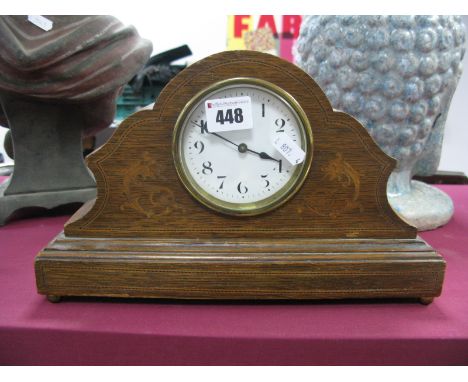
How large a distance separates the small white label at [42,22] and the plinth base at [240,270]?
60cm

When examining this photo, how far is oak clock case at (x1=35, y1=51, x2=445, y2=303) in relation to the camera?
804 millimetres

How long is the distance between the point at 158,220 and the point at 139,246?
6 cm

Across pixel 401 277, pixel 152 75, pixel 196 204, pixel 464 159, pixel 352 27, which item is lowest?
pixel 464 159

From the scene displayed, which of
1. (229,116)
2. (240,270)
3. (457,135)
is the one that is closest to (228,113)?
(229,116)

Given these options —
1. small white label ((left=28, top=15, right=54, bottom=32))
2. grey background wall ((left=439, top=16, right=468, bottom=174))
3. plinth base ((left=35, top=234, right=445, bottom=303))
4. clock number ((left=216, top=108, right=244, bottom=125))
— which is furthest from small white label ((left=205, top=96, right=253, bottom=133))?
grey background wall ((left=439, top=16, right=468, bottom=174))

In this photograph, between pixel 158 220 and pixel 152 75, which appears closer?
pixel 158 220

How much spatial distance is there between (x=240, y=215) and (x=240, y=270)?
0.35ft

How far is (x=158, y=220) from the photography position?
2.76 ft

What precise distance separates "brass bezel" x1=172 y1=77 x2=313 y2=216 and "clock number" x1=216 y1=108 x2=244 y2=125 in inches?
1.8

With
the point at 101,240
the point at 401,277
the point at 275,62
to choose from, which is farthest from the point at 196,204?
the point at 401,277

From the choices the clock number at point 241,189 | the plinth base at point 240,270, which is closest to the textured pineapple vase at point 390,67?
the plinth base at point 240,270

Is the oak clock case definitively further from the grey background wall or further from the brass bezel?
the grey background wall

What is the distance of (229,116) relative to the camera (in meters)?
0.80

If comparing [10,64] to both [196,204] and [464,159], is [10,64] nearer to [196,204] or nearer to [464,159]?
[196,204]
